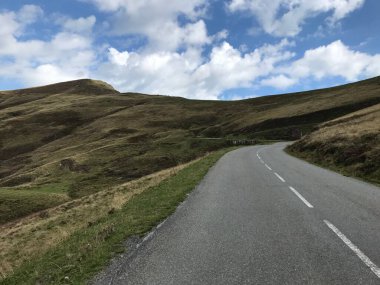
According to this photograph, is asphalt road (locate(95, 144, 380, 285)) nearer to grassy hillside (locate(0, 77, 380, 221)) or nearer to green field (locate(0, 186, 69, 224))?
green field (locate(0, 186, 69, 224))

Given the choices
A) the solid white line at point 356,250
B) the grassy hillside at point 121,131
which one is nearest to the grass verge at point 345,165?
the solid white line at point 356,250

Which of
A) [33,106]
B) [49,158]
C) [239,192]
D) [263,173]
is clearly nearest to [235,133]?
[49,158]

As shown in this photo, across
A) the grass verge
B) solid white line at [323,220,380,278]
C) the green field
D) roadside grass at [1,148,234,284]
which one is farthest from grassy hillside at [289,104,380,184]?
the green field

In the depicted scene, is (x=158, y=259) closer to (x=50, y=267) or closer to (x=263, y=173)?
(x=50, y=267)

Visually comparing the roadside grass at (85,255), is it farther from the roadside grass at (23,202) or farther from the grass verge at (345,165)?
the roadside grass at (23,202)

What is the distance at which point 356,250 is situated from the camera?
848 cm

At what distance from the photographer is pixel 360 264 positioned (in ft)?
24.9

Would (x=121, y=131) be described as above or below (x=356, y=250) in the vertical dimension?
above

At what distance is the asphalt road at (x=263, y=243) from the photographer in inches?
286

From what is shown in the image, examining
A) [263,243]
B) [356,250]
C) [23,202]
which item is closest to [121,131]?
[23,202]

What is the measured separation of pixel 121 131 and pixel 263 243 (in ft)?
315

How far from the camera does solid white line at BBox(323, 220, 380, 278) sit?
7.37 meters

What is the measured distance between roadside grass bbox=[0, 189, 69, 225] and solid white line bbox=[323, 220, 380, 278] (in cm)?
3110

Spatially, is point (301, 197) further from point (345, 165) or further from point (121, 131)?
point (121, 131)
